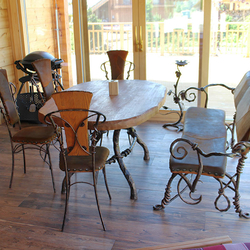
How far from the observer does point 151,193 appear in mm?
2764

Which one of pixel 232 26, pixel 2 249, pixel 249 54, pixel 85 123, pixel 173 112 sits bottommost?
pixel 2 249

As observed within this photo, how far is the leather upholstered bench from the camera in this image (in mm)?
2131

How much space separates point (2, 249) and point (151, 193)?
125cm

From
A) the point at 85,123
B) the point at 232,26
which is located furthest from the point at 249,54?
the point at 85,123

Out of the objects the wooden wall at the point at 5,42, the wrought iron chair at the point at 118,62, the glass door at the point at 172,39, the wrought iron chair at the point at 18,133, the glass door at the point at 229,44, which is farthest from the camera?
the wooden wall at the point at 5,42

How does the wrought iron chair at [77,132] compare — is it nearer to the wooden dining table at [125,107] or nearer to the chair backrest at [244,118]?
the wooden dining table at [125,107]

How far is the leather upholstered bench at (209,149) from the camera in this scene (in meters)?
2.13

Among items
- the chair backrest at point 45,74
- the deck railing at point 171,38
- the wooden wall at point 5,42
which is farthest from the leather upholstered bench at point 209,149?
the wooden wall at point 5,42

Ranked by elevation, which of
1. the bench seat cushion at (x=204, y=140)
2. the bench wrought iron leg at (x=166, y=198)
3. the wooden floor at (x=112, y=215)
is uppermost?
the bench seat cushion at (x=204, y=140)

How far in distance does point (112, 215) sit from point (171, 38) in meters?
2.79

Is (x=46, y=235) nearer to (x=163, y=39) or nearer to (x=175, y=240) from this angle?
(x=175, y=240)

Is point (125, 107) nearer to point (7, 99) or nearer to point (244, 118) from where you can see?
point (244, 118)

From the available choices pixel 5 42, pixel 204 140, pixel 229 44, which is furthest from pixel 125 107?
pixel 5 42

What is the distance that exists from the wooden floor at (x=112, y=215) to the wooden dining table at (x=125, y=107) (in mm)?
228
